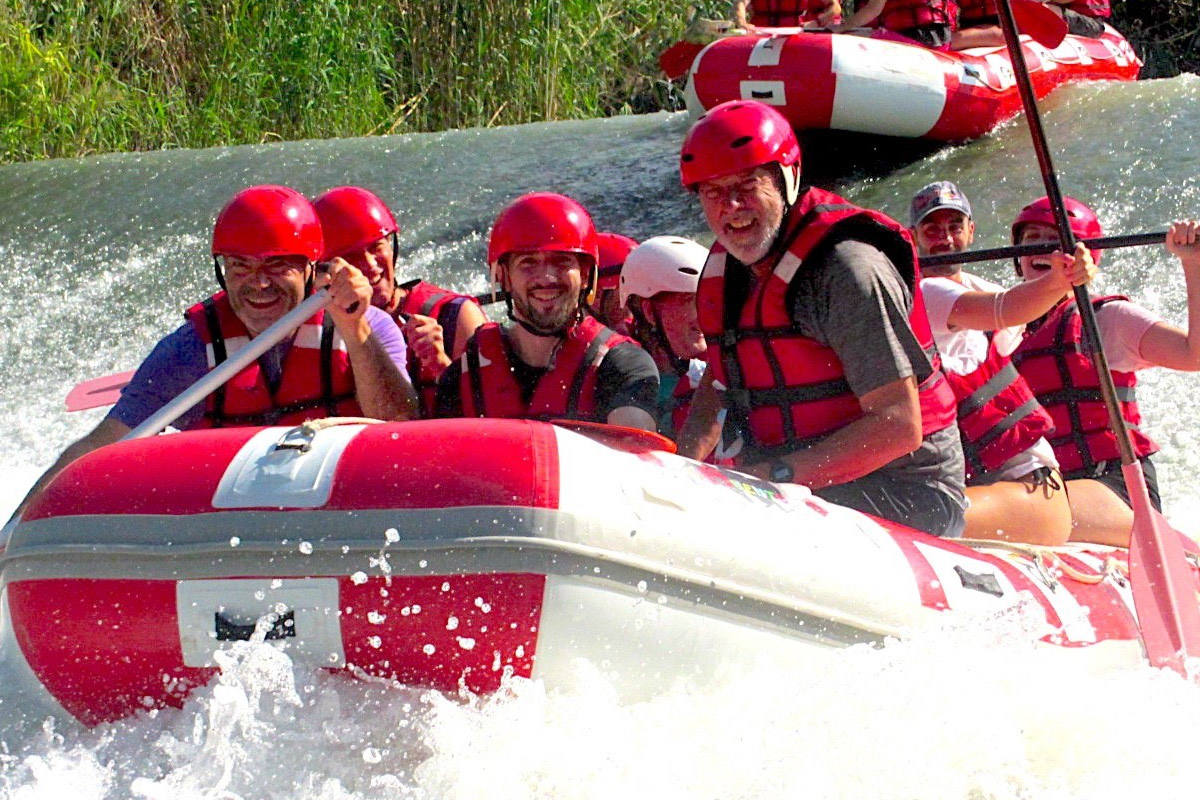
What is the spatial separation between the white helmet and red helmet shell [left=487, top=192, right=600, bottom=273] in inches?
20.1

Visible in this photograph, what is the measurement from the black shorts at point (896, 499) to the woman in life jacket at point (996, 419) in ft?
1.36

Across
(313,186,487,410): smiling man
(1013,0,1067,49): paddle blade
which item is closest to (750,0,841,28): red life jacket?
(1013,0,1067,49): paddle blade

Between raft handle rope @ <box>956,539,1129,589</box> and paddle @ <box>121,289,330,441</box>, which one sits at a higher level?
paddle @ <box>121,289,330,441</box>

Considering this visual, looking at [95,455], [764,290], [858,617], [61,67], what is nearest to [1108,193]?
[764,290]

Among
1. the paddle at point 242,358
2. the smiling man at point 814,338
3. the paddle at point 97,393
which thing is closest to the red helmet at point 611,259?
the paddle at point 97,393

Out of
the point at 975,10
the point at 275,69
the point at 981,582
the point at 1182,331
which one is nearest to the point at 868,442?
the point at 981,582

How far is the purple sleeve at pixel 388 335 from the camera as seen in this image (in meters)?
3.61

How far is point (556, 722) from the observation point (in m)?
2.65

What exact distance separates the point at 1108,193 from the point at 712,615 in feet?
16.3

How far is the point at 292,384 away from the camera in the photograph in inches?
143

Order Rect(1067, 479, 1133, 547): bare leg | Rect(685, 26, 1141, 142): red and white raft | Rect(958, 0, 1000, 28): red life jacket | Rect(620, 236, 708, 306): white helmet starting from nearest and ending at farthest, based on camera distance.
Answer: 1. Rect(620, 236, 708, 306): white helmet
2. Rect(1067, 479, 1133, 547): bare leg
3. Rect(685, 26, 1141, 142): red and white raft
4. Rect(958, 0, 1000, 28): red life jacket

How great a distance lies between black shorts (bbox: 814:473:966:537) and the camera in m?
3.37

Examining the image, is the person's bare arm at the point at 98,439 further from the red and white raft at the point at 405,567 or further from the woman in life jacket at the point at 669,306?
the woman in life jacket at the point at 669,306

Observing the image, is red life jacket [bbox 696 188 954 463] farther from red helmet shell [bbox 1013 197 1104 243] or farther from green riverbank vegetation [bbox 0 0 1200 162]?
green riverbank vegetation [bbox 0 0 1200 162]
